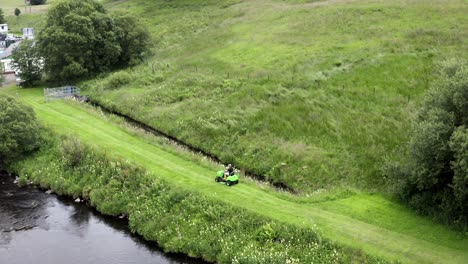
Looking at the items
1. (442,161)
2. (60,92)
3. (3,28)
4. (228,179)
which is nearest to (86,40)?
(60,92)

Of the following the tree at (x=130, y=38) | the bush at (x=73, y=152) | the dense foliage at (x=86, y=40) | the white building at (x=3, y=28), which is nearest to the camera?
the bush at (x=73, y=152)

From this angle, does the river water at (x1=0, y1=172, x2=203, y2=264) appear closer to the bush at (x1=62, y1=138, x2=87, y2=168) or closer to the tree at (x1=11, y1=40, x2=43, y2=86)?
the bush at (x1=62, y1=138, x2=87, y2=168)

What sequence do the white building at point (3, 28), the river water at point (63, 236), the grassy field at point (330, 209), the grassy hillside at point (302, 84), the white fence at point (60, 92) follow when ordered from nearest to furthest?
the grassy field at point (330, 209) < the river water at point (63, 236) < the grassy hillside at point (302, 84) < the white fence at point (60, 92) < the white building at point (3, 28)

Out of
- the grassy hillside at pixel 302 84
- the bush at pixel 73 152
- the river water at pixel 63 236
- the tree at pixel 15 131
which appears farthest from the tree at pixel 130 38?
the river water at pixel 63 236

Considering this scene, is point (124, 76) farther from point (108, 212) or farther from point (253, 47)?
point (108, 212)

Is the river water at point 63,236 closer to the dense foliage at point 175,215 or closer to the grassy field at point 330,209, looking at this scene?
the dense foliage at point 175,215

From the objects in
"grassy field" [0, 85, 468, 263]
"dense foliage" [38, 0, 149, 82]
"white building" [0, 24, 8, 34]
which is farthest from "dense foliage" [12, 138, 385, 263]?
"white building" [0, 24, 8, 34]

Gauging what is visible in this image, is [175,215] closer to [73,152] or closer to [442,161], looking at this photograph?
[73,152]
